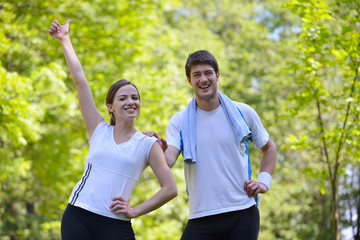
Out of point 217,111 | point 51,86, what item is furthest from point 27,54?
point 217,111

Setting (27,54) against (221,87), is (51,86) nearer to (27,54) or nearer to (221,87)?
(27,54)

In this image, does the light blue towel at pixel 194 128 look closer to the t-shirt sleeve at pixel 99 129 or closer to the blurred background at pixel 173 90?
the t-shirt sleeve at pixel 99 129

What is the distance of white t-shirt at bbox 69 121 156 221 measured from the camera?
2270 mm

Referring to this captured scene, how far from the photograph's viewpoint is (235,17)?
19.1 m

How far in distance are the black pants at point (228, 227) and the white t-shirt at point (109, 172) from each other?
462mm

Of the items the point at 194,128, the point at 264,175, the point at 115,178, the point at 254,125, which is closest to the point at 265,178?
the point at 264,175

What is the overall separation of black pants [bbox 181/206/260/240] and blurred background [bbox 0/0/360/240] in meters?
2.06

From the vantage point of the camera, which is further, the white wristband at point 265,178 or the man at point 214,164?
the white wristband at point 265,178

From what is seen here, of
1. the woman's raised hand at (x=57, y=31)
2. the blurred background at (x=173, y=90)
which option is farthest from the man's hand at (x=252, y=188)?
the blurred background at (x=173, y=90)

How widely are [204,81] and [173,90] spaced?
287 inches

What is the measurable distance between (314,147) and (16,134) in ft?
13.3

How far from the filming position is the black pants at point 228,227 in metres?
2.50

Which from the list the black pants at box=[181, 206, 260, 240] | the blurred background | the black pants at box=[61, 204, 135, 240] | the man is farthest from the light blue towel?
the blurred background

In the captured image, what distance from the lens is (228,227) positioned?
250 centimetres
